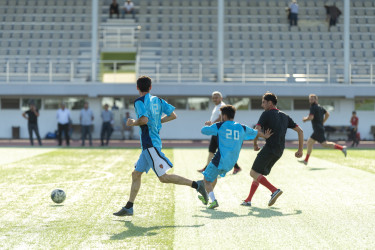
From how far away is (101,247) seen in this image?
4.81 metres

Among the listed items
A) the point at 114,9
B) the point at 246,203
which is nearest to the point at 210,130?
the point at 246,203

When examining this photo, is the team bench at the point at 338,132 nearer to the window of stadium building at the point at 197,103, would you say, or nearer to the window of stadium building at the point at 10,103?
the window of stadium building at the point at 197,103

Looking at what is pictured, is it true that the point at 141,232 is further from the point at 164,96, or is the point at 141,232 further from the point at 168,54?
the point at 168,54

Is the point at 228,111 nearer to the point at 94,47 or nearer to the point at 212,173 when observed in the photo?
the point at 212,173

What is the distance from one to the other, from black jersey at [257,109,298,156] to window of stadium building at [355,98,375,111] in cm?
2228

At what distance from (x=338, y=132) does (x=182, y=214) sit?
73.8ft

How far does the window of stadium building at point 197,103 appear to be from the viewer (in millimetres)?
27922

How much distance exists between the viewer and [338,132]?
2758 cm

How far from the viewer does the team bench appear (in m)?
27.4

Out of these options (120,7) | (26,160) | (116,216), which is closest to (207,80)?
(120,7)

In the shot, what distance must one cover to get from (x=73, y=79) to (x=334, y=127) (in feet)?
45.4

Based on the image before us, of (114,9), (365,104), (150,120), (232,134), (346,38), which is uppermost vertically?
(114,9)

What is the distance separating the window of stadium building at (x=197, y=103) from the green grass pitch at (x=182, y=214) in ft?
55.1

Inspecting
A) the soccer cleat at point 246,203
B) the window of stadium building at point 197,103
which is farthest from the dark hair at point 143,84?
the window of stadium building at point 197,103
